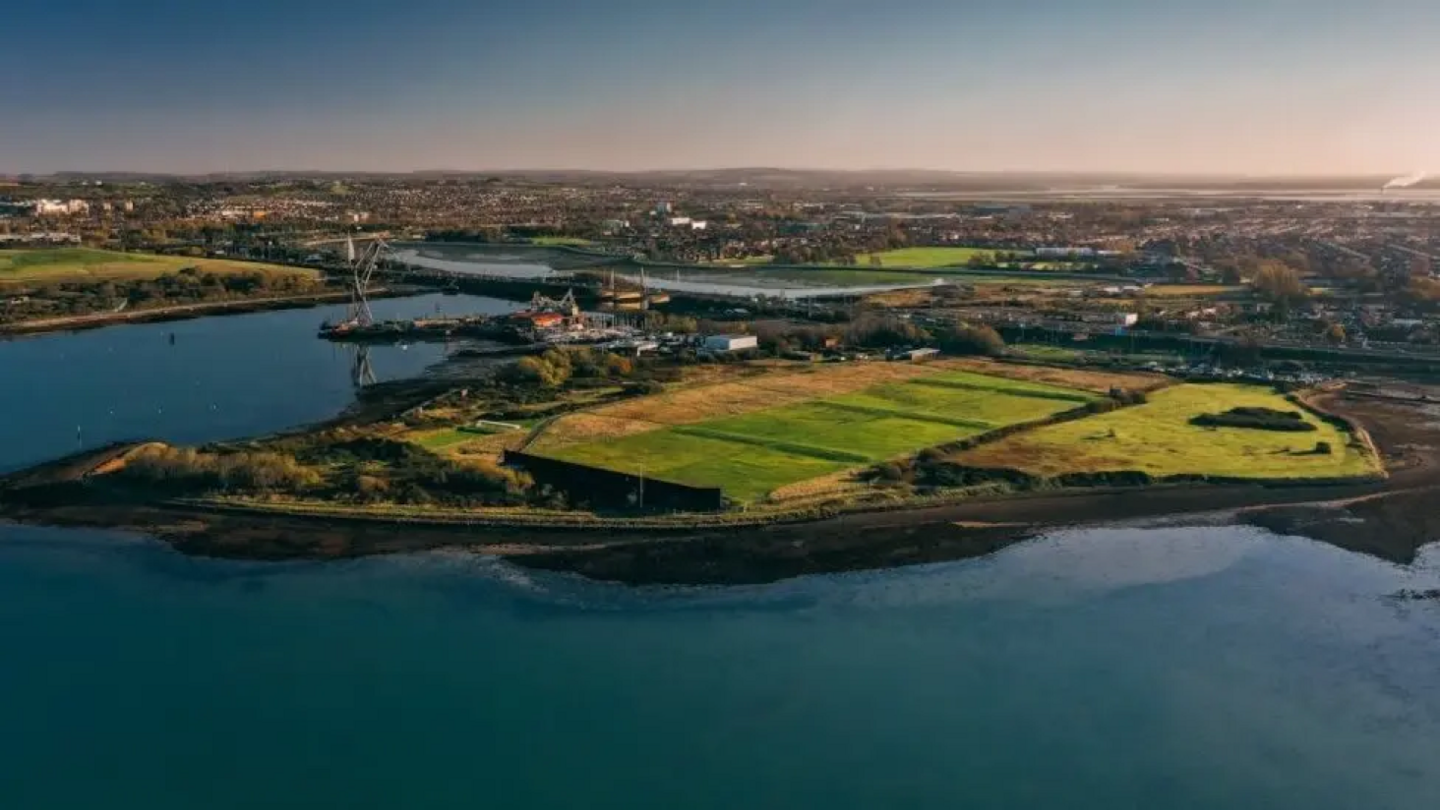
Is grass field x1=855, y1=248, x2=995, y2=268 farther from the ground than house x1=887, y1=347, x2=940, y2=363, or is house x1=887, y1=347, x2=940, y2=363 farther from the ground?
grass field x1=855, y1=248, x2=995, y2=268

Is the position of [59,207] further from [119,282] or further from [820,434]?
[820,434]

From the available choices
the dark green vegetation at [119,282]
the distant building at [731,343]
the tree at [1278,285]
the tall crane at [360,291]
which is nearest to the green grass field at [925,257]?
the tree at [1278,285]

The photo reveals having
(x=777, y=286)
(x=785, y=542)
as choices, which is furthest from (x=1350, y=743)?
(x=777, y=286)

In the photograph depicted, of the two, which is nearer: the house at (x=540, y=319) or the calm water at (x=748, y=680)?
the calm water at (x=748, y=680)

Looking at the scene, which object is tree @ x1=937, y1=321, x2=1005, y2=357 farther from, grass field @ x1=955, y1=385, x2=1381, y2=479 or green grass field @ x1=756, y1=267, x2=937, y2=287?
green grass field @ x1=756, y1=267, x2=937, y2=287

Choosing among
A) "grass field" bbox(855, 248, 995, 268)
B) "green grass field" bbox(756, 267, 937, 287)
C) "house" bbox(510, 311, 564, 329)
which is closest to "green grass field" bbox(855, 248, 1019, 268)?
"grass field" bbox(855, 248, 995, 268)

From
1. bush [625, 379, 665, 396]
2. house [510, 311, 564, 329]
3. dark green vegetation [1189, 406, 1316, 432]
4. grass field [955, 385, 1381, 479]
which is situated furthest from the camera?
house [510, 311, 564, 329]

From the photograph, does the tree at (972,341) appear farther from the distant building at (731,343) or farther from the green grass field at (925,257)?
the green grass field at (925,257)
